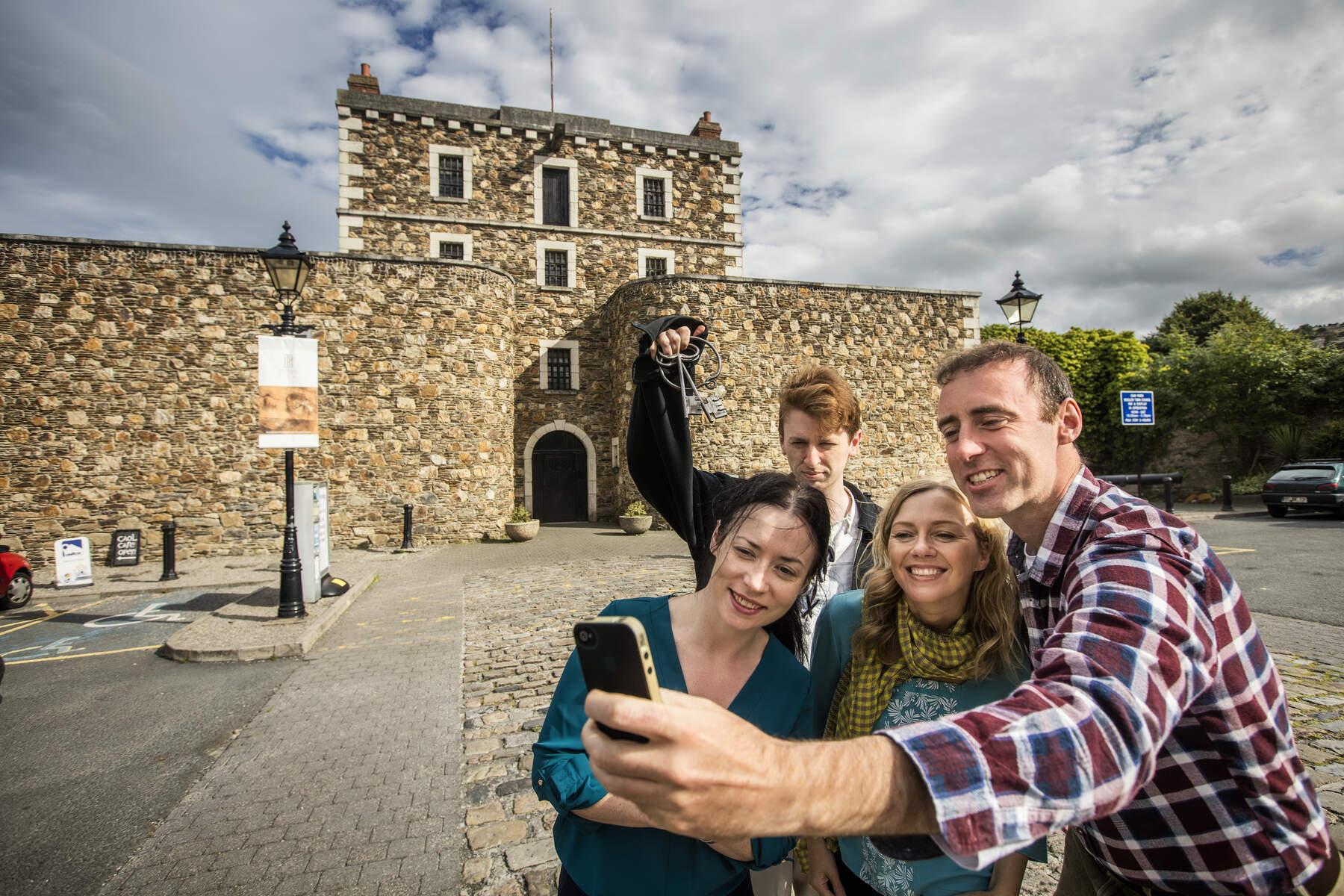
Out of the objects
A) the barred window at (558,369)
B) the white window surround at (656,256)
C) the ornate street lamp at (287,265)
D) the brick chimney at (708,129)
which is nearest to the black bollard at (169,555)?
the ornate street lamp at (287,265)

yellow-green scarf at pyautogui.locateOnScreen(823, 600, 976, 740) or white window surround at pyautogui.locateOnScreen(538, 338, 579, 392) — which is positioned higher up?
white window surround at pyautogui.locateOnScreen(538, 338, 579, 392)

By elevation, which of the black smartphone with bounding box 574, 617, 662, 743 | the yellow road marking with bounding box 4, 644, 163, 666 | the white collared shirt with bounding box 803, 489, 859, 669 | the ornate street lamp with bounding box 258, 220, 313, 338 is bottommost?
the yellow road marking with bounding box 4, 644, 163, 666

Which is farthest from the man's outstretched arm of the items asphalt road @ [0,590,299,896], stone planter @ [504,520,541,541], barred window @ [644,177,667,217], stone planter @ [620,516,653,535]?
barred window @ [644,177,667,217]

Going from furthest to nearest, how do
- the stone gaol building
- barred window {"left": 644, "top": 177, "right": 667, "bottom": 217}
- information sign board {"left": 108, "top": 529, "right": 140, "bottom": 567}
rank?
barred window {"left": 644, "top": 177, "right": 667, "bottom": 217}
the stone gaol building
information sign board {"left": 108, "top": 529, "right": 140, "bottom": 567}

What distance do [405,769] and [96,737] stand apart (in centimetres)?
236

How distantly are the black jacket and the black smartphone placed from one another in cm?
112

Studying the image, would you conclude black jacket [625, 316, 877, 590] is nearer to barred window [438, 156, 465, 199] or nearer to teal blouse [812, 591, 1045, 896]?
teal blouse [812, 591, 1045, 896]

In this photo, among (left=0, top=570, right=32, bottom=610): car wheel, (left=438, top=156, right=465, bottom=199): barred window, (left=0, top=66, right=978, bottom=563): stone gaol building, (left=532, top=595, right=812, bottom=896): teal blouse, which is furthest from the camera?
(left=438, top=156, right=465, bottom=199): barred window

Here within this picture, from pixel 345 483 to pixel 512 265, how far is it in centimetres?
840

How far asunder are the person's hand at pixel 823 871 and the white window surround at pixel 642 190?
20099 mm

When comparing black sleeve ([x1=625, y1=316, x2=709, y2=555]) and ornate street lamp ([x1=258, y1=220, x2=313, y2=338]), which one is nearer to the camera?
black sleeve ([x1=625, y1=316, x2=709, y2=555])

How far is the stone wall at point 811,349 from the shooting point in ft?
54.6

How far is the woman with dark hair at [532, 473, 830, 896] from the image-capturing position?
1585mm

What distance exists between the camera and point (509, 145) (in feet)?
62.1
